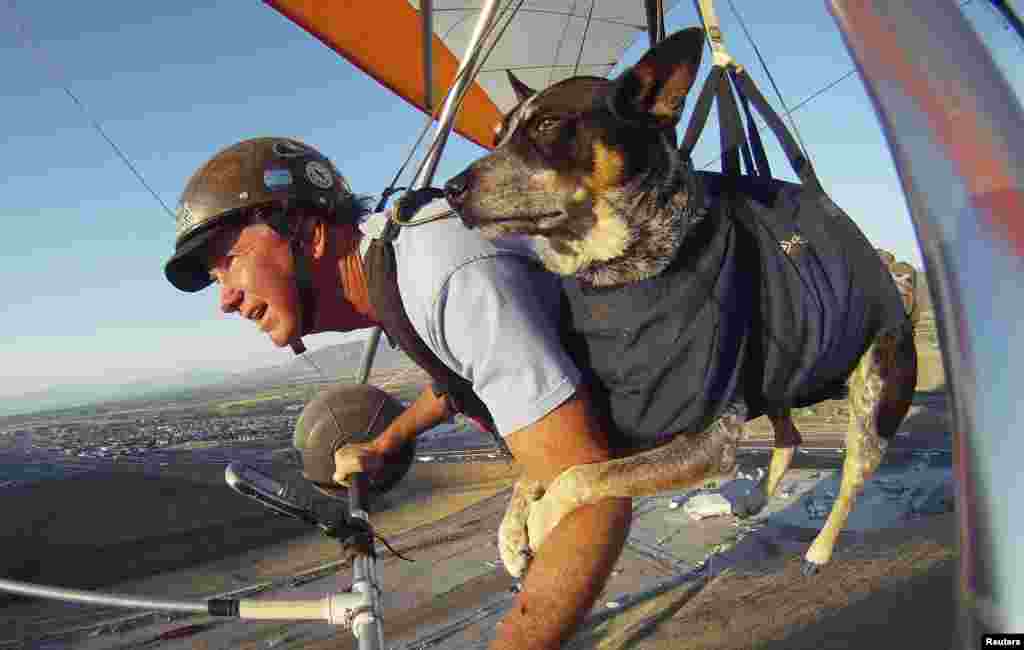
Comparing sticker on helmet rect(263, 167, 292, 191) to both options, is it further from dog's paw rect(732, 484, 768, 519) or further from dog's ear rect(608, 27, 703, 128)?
dog's paw rect(732, 484, 768, 519)

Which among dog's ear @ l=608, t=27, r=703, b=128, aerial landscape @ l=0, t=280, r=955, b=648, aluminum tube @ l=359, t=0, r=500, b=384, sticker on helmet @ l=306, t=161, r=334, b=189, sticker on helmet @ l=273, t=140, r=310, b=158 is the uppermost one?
aluminum tube @ l=359, t=0, r=500, b=384

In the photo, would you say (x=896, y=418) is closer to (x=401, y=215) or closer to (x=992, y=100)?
(x=401, y=215)

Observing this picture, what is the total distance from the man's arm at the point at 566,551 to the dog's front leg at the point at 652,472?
1.0 inches

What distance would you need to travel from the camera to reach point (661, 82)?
1.58m

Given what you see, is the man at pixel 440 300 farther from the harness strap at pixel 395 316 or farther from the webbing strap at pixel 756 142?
the webbing strap at pixel 756 142

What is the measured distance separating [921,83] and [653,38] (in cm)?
218

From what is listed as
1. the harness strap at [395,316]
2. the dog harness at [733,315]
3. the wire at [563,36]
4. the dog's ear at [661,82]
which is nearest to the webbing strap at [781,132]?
the dog harness at [733,315]

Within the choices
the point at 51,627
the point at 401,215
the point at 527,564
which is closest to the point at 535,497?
the point at 527,564

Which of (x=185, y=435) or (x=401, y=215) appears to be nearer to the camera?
(x=401, y=215)

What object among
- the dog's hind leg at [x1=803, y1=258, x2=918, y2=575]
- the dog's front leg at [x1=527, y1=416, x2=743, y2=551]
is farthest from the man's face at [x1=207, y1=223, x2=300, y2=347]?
the dog's hind leg at [x1=803, y1=258, x2=918, y2=575]

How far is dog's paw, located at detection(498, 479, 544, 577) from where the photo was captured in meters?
1.73

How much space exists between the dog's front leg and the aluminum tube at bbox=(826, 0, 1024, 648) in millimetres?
1005

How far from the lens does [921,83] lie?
0.45 metres

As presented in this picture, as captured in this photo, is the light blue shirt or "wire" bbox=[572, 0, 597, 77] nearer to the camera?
the light blue shirt
